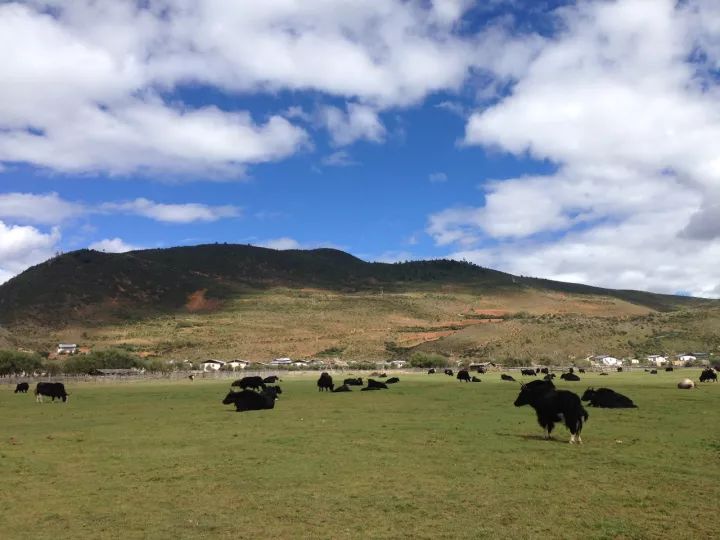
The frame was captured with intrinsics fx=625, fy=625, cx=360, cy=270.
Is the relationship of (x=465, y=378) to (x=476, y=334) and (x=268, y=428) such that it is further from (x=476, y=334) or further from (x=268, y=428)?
(x=476, y=334)

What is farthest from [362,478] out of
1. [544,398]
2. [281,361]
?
[281,361]

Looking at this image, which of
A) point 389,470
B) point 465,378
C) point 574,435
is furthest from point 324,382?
point 389,470

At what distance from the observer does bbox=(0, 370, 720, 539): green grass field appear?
961 cm

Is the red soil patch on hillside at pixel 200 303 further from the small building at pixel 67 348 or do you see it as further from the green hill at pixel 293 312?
the small building at pixel 67 348

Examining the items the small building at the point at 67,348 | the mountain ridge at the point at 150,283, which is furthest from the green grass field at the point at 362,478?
the mountain ridge at the point at 150,283

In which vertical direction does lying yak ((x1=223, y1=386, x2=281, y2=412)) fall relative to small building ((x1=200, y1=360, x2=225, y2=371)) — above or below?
above

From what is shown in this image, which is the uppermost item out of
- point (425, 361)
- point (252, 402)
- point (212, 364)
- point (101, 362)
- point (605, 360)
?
point (605, 360)

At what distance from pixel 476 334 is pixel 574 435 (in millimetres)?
103231

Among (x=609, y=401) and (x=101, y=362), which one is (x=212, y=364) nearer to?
(x=101, y=362)

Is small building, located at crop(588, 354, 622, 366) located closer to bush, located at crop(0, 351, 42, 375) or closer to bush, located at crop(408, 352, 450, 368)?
bush, located at crop(408, 352, 450, 368)

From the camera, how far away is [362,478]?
13000mm

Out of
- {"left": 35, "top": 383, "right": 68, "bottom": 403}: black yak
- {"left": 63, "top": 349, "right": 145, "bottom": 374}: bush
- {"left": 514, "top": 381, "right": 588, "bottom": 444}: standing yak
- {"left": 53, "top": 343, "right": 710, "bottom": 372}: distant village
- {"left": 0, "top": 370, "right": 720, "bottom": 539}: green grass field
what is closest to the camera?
{"left": 0, "top": 370, "right": 720, "bottom": 539}: green grass field

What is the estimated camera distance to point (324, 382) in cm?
4575

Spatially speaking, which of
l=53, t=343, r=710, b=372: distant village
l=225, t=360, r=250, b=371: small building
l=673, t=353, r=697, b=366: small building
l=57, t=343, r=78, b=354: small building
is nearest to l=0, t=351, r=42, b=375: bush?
l=53, t=343, r=710, b=372: distant village
